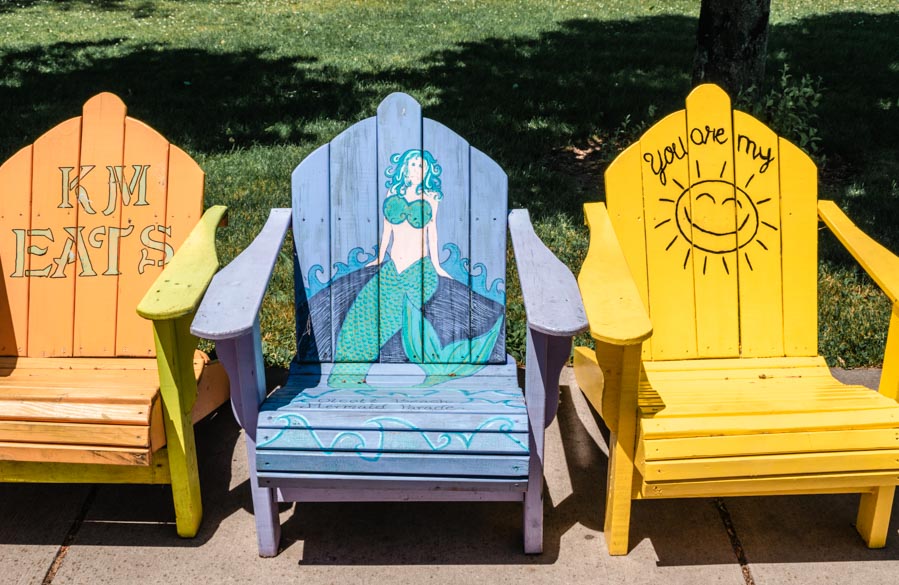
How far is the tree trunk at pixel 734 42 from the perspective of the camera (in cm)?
574

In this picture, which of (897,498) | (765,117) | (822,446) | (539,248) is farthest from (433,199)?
(765,117)

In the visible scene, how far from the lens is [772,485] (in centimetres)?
250

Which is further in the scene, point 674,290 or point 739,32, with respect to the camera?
point 739,32

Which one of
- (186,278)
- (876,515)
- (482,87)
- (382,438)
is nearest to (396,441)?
(382,438)

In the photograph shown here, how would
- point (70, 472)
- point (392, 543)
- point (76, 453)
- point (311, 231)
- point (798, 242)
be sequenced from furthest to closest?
point (798, 242) → point (311, 231) → point (392, 543) → point (70, 472) → point (76, 453)

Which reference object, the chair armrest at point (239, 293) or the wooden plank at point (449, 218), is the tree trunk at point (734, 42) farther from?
the chair armrest at point (239, 293)

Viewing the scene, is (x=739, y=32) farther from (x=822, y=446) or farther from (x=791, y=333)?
(x=822, y=446)

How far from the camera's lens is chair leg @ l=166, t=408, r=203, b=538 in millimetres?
2658

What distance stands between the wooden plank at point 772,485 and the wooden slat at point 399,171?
111cm

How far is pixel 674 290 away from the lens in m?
3.20

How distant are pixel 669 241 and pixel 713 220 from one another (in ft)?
0.62

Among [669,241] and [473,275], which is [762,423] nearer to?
[669,241]

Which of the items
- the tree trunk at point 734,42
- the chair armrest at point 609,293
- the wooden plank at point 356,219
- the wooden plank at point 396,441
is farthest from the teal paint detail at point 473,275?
the tree trunk at point 734,42

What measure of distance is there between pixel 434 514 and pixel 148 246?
4.66 feet
